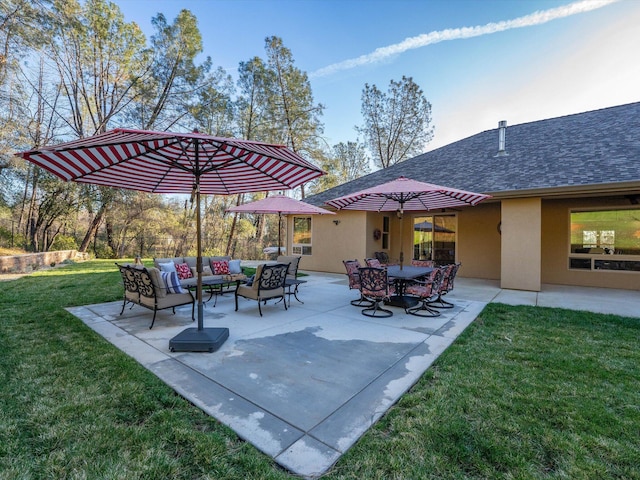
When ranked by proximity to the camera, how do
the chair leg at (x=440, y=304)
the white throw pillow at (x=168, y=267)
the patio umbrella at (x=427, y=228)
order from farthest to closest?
the patio umbrella at (x=427, y=228)
the white throw pillow at (x=168, y=267)
the chair leg at (x=440, y=304)

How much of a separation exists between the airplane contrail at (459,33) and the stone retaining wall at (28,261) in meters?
16.8

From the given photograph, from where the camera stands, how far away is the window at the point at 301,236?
13.0 metres

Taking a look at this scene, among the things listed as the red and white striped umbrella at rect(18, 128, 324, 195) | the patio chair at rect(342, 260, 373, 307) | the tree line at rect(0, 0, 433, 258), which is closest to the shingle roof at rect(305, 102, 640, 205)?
the patio chair at rect(342, 260, 373, 307)

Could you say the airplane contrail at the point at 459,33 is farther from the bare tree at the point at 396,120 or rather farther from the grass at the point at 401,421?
the grass at the point at 401,421

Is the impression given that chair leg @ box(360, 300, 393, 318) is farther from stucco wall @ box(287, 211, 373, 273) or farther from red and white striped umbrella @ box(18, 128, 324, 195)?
stucco wall @ box(287, 211, 373, 273)

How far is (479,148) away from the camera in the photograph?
1204 cm

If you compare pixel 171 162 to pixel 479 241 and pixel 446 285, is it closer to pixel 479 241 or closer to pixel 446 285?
pixel 446 285

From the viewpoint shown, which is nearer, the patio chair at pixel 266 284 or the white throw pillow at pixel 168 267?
the patio chair at pixel 266 284

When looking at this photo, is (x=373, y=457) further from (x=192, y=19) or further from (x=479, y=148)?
(x=192, y=19)

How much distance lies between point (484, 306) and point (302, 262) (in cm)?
787

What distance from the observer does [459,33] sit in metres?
11.8

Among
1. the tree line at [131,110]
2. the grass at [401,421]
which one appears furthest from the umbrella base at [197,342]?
the tree line at [131,110]

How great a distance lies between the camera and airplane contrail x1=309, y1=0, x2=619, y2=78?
891cm

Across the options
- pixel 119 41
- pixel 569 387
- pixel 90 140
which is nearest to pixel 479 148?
pixel 569 387
